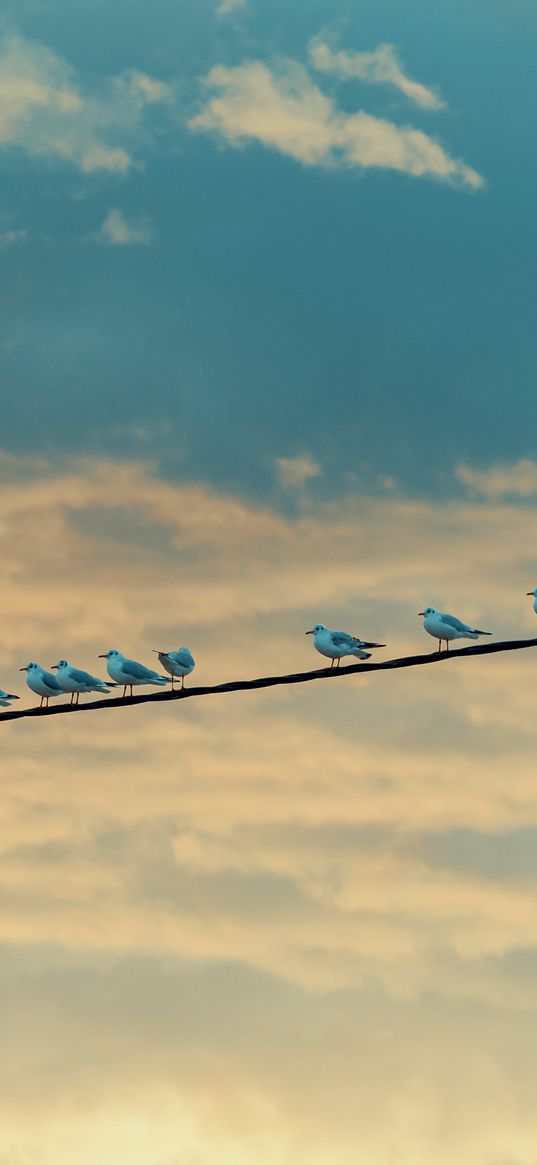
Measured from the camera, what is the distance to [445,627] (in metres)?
35.3

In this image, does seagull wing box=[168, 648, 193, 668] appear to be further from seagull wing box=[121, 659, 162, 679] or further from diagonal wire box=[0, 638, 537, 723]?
diagonal wire box=[0, 638, 537, 723]

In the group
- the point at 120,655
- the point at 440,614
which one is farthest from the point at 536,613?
the point at 120,655

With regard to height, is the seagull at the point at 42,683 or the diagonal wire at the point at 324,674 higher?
the seagull at the point at 42,683

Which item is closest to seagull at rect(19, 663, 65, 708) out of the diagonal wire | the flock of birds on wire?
the flock of birds on wire

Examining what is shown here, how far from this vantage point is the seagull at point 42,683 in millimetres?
37094

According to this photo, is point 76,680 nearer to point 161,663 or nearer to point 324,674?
point 161,663

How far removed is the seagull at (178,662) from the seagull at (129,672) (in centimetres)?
86

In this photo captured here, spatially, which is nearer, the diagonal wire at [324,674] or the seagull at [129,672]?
the diagonal wire at [324,674]

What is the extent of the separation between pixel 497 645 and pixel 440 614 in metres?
11.3

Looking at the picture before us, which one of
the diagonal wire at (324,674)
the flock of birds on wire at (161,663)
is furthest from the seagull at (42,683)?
the diagonal wire at (324,674)

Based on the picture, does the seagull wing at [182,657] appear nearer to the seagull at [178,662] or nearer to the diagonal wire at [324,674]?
the seagull at [178,662]

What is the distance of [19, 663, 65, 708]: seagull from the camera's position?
3709 centimetres

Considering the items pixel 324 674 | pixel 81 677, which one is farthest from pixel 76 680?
pixel 324 674

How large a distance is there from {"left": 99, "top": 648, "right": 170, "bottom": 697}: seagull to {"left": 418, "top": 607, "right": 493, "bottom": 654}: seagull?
4.82 meters
